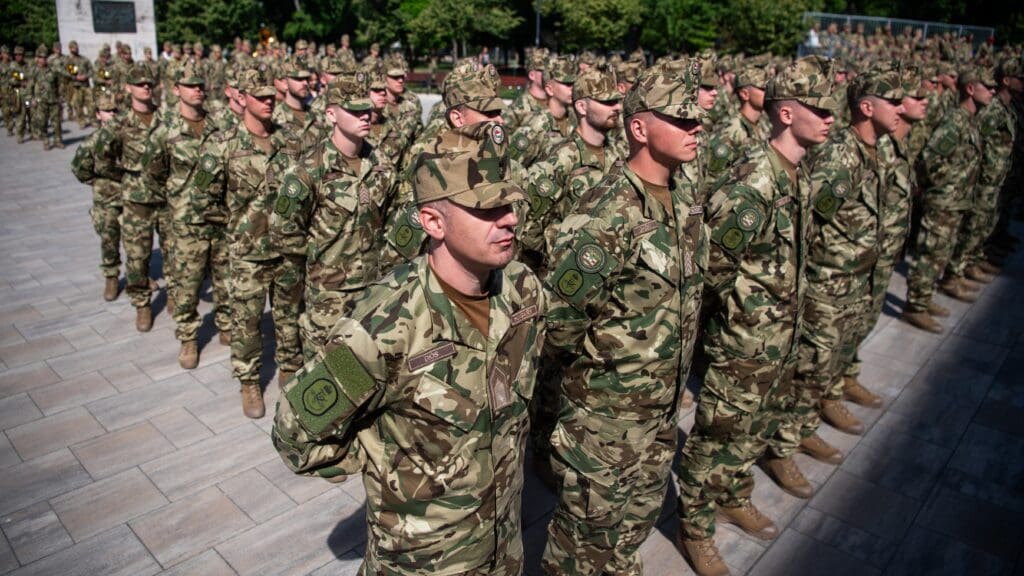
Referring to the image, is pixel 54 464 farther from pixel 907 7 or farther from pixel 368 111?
pixel 907 7

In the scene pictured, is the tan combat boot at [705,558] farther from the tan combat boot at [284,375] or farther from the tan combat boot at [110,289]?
the tan combat boot at [110,289]

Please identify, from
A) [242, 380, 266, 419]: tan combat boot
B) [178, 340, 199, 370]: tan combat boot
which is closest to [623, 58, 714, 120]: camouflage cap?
[242, 380, 266, 419]: tan combat boot

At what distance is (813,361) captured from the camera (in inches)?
195

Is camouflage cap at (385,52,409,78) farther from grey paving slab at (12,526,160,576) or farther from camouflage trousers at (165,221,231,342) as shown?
grey paving slab at (12,526,160,576)

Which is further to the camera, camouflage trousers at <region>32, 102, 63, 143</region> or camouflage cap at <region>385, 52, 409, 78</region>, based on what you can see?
camouflage trousers at <region>32, 102, 63, 143</region>

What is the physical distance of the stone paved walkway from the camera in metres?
4.38

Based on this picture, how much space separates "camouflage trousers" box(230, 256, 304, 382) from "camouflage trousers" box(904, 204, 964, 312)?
671 centimetres

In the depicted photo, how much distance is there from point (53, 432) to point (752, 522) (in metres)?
5.24

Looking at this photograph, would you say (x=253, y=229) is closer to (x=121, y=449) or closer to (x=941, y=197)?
(x=121, y=449)

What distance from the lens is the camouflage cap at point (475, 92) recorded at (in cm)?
630

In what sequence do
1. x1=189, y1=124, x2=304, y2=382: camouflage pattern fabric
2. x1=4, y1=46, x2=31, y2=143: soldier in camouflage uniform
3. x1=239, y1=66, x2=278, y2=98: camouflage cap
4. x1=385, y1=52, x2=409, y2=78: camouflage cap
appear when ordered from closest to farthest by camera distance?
x1=189, y1=124, x2=304, y2=382: camouflage pattern fabric < x1=239, y1=66, x2=278, y2=98: camouflage cap < x1=385, y1=52, x2=409, y2=78: camouflage cap < x1=4, y1=46, x2=31, y2=143: soldier in camouflage uniform

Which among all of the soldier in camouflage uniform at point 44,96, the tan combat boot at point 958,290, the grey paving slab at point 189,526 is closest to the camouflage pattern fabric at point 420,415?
the grey paving slab at point 189,526

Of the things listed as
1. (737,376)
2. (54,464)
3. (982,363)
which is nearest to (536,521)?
(737,376)

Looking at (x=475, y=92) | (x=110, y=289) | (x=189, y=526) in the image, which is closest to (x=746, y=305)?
(x=475, y=92)
